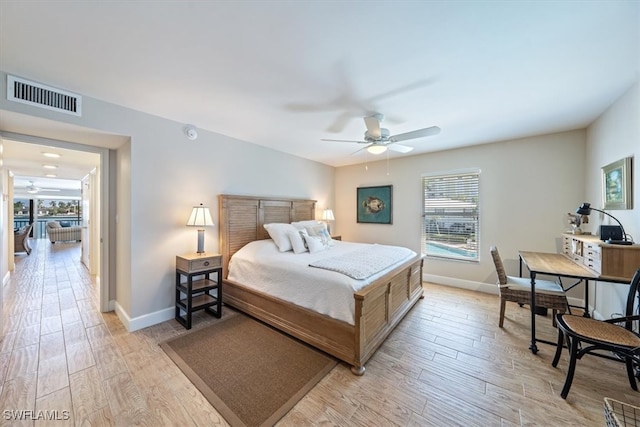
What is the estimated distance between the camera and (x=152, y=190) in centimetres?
285

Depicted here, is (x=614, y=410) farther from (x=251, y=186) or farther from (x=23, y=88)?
(x=23, y=88)

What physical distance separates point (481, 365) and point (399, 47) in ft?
8.92

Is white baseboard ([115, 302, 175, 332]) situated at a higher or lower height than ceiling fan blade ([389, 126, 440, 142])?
lower

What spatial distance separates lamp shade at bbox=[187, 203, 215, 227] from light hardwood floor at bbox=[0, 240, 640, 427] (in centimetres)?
120

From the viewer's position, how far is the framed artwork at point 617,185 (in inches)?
86.6

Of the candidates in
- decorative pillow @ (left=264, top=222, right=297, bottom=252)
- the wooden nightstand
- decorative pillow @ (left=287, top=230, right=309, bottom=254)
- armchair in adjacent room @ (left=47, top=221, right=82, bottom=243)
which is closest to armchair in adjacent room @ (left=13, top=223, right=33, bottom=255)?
armchair in adjacent room @ (left=47, top=221, right=82, bottom=243)

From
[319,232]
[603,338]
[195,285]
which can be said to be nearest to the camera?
[603,338]

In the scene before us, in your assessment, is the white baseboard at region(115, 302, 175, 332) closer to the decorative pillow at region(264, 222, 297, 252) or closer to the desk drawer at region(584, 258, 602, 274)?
the decorative pillow at region(264, 222, 297, 252)

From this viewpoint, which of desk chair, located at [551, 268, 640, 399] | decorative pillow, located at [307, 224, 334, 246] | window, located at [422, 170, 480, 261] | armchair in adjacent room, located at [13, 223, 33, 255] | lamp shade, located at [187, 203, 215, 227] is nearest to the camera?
desk chair, located at [551, 268, 640, 399]

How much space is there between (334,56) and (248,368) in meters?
2.65

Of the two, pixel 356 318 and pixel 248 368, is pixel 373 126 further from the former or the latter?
pixel 248 368

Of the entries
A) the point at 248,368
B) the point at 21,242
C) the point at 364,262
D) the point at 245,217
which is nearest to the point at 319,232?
the point at 245,217

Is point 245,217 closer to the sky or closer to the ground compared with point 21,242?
closer to the sky

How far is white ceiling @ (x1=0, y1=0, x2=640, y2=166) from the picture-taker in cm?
138
